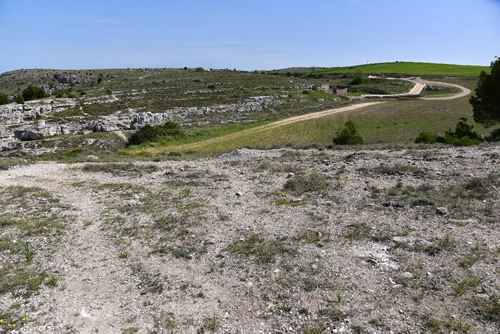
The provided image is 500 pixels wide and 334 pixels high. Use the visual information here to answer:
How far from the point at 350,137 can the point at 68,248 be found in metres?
28.2

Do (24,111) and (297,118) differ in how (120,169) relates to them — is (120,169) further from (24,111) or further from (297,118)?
(24,111)

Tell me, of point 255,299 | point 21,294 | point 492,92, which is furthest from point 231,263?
point 492,92

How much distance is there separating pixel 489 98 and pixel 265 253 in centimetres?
3299

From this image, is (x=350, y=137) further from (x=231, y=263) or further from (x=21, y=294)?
(x=21, y=294)

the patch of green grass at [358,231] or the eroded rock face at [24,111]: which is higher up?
the eroded rock face at [24,111]

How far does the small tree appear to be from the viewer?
29.1 m

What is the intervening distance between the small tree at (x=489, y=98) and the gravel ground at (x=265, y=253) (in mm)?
16462

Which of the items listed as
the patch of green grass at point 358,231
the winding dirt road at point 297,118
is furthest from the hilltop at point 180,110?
the patch of green grass at point 358,231

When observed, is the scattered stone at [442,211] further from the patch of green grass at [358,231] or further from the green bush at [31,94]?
the green bush at [31,94]

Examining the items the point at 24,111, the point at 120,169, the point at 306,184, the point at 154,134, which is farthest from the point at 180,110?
the point at 306,184

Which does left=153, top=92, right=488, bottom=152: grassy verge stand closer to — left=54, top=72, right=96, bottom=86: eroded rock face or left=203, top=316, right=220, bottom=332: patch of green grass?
left=203, top=316, right=220, bottom=332: patch of green grass

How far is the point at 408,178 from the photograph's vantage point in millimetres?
15648

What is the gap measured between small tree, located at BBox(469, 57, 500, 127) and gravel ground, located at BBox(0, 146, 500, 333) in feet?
54.0

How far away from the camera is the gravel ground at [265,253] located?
275 inches
